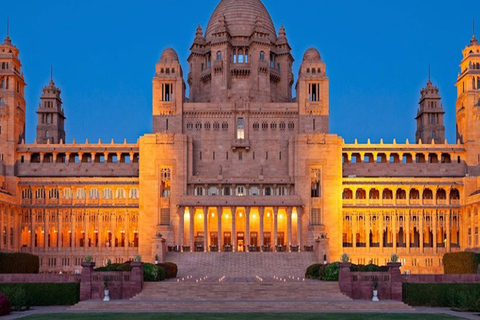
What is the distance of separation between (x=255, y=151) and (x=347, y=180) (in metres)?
15.4

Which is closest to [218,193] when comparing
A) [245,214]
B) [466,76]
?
[245,214]

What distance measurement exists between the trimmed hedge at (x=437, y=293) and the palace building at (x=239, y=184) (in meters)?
46.8

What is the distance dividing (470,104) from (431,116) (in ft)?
83.7

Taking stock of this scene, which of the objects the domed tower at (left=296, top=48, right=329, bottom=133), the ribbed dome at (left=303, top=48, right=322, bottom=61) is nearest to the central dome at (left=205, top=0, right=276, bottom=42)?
the ribbed dome at (left=303, top=48, right=322, bottom=61)

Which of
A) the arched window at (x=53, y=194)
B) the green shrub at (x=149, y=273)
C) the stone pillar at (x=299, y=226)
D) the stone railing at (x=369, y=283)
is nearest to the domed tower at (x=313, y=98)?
the stone pillar at (x=299, y=226)

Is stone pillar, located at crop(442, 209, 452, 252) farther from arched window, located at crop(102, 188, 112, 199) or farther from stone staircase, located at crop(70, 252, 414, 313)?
stone staircase, located at crop(70, 252, 414, 313)

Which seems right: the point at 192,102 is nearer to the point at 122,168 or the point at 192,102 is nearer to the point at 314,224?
the point at 122,168

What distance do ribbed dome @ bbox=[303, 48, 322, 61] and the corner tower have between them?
51960 mm

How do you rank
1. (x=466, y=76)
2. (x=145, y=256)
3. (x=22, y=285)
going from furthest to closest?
(x=466, y=76) → (x=145, y=256) → (x=22, y=285)

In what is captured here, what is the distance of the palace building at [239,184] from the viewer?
11300 centimetres

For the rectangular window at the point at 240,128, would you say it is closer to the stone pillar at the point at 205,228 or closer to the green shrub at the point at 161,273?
the stone pillar at the point at 205,228

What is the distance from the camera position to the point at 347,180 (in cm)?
11606

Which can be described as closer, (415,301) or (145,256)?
(415,301)

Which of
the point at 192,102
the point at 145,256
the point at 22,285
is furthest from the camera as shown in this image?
the point at 192,102
